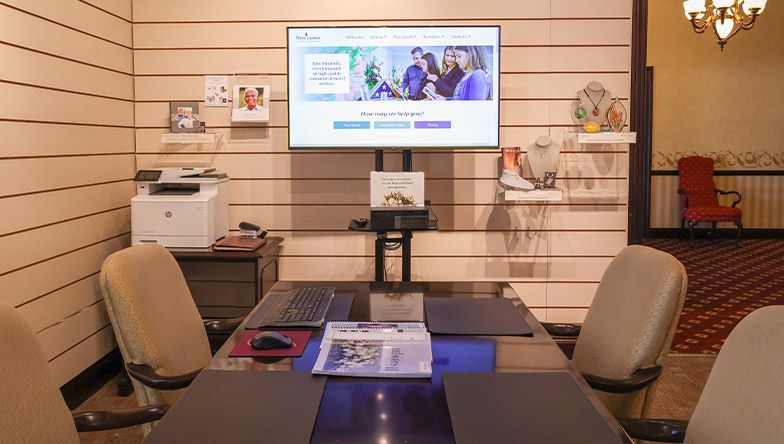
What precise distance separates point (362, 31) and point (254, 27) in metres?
0.75

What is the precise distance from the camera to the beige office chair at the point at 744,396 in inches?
51.9

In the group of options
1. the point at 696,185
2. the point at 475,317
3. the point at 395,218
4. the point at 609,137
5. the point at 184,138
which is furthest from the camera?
the point at 696,185

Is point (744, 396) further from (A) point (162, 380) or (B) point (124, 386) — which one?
(B) point (124, 386)

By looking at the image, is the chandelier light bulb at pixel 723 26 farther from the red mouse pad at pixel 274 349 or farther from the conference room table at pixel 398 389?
the red mouse pad at pixel 274 349

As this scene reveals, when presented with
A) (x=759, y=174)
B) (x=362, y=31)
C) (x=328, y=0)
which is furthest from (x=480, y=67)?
(x=759, y=174)

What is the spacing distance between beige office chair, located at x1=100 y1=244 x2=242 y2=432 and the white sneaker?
2.11 meters

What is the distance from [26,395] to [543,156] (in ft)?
10.6

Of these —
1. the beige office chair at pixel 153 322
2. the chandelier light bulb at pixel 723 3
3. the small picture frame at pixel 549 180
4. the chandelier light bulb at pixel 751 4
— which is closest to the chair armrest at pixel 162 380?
the beige office chair at pixel 153 322

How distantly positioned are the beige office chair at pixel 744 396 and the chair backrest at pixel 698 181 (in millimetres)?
8549

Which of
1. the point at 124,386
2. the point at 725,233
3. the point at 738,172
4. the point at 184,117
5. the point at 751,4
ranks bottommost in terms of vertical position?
the point at 124,386

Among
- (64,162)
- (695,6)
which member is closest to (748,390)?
(64,162)

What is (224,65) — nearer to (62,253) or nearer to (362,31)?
(362,31)

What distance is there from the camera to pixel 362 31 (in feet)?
12.7

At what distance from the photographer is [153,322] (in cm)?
211
